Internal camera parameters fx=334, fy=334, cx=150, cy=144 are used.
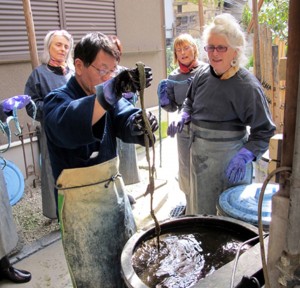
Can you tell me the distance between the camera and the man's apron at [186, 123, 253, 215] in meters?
2.75

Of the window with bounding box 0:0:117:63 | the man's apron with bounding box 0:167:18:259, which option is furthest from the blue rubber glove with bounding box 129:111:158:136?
the window with bounding box 0:0:117:63

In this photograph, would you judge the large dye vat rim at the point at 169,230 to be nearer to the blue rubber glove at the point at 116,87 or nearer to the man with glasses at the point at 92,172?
the man with glasses at the point at 92,172

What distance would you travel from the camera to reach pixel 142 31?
7566mm

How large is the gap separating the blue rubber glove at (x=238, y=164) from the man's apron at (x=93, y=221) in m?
0.97

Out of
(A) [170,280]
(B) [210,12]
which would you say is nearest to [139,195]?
(A) [170,280]

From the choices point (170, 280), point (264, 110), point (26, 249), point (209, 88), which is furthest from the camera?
point (26, 249)

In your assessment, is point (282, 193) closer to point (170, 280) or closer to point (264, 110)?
point (170, 280)

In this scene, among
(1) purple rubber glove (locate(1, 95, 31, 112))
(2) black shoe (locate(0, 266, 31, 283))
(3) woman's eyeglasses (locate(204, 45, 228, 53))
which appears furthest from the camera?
(1) purple rubber glove (locate(1, 95, 31, 112))

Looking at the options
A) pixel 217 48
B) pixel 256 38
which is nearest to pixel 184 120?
pixel 217 48

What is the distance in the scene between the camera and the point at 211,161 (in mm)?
2809

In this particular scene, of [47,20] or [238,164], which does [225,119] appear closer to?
[238,164]

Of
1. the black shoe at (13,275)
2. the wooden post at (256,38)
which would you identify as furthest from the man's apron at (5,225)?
the wooden post at (256,38)

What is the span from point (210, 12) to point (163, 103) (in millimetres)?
20507

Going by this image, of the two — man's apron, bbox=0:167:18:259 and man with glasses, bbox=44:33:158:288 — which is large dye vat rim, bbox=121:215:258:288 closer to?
man with glasses, bbox=44:33:158:288
